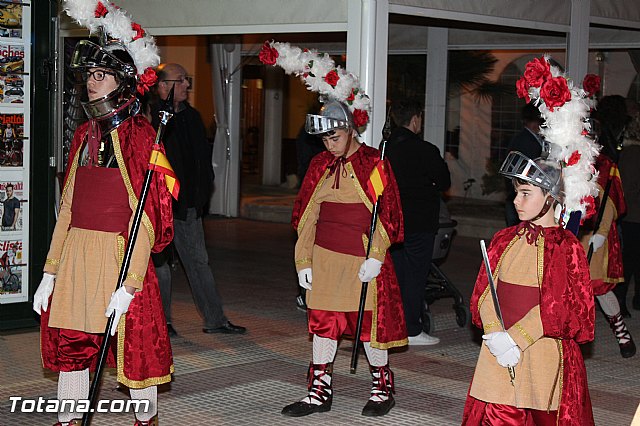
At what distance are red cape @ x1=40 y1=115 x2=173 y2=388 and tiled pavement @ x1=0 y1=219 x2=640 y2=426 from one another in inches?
37.8

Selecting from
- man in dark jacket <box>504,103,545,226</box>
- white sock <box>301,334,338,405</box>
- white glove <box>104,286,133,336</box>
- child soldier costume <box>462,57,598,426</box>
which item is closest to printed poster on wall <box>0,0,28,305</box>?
white sock <box>301,334,338,405</box>

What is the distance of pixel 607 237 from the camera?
790cm

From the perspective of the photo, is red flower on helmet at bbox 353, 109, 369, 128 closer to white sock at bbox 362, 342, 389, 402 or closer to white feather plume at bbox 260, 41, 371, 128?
white feather plume at bbox 260, 41, 371, 128

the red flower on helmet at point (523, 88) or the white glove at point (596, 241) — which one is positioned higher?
the red flower on helmet at point (523, 88)

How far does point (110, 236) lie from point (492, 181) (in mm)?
13569

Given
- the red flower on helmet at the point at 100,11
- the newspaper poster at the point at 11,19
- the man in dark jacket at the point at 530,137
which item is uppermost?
the newspaper poster at the point at 11,19

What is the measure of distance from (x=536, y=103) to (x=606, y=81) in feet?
41.2

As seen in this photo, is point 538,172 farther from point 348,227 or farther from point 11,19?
point 11,19

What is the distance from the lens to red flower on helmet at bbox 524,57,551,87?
4.46 m

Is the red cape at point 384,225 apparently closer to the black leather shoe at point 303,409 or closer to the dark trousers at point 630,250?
the black leather shoe at point 303,409

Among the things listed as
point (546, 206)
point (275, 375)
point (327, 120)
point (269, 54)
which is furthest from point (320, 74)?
point (546, 206)

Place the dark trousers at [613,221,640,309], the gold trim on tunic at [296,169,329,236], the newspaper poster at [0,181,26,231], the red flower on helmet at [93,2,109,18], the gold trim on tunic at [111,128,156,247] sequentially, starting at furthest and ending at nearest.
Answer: the dark trousers at [613,221,640,309] → the newspaper poster at [0,181,26,231] → the gold trim on tunic at [296,169,329,236] → the red flower on helmet at [93,2,109,18] → the gold trim on tunic at [111,128,156,247]

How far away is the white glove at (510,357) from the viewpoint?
4.35 m

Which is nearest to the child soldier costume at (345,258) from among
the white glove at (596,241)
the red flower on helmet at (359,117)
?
the red flower on helmet at (359,117)
